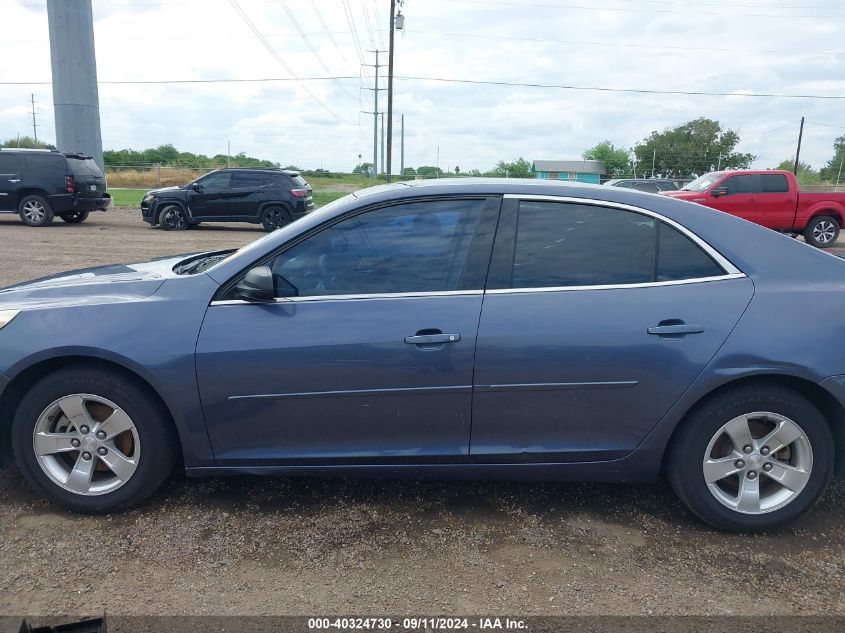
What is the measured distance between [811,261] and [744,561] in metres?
1.46

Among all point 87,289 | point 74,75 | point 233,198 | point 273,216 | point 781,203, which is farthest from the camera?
point 74,75

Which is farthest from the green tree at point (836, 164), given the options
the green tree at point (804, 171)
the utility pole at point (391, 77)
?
the utility pole at point (391, 77)

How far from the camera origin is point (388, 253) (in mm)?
3197

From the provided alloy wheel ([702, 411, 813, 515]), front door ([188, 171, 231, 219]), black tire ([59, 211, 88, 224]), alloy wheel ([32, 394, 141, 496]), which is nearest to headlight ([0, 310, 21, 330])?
alloy wheel ([32, 394, 141, 496])

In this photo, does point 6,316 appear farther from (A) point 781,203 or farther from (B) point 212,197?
(A) point 781,203

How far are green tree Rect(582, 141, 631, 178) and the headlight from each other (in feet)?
207

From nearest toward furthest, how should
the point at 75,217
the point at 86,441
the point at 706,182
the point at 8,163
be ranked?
the point at 86,441 → the point at 8,163 → the point at 706,182 → the point at 75,217

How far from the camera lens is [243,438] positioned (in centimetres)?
311

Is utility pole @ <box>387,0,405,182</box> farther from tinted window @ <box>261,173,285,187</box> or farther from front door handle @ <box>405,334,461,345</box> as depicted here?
front door handle @ <box>405,334,461,345</box>

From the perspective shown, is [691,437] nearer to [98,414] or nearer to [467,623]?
[467,623]

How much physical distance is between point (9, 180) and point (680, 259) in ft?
59.5

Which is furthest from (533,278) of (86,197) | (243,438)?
(86,197)

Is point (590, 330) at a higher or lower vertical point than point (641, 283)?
lower

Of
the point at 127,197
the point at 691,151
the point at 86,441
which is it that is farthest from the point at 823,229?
the point at 691,151
